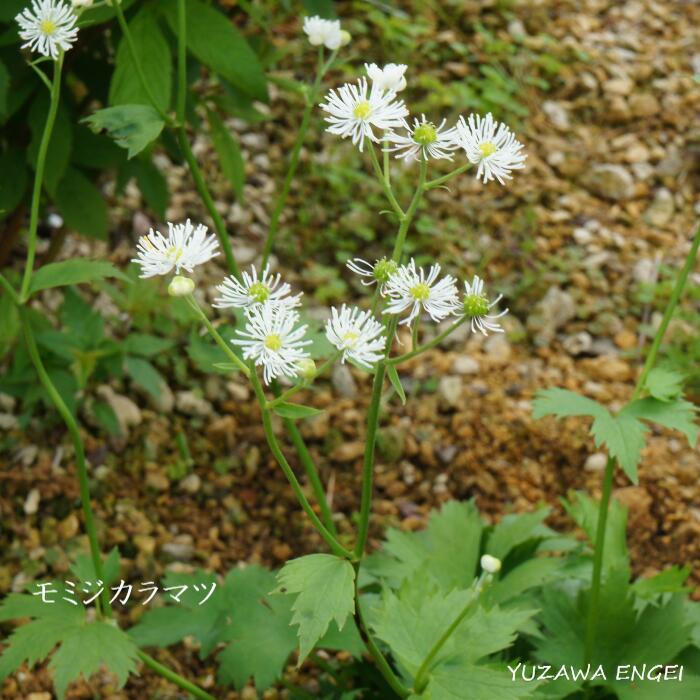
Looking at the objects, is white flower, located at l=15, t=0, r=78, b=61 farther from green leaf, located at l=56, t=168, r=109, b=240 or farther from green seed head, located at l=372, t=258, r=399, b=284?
green leaf, located at l=56, t=168, r=109, b=240

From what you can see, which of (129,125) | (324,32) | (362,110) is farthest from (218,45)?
(362,110)

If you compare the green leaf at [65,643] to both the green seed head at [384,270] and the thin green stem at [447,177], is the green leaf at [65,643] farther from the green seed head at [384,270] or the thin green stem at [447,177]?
the thin green stem at [447,177]

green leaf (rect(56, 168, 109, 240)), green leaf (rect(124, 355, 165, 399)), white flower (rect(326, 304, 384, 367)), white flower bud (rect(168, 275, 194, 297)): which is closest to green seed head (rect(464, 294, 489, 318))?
white flower (rect(326, 304, 384, 367))

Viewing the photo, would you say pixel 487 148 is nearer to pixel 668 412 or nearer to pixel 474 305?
pixel 474 305

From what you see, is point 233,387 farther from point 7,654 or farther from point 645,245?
point 645,245

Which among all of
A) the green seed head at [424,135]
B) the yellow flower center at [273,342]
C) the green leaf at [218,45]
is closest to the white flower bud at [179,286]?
the yellow flower center at [273,342]
